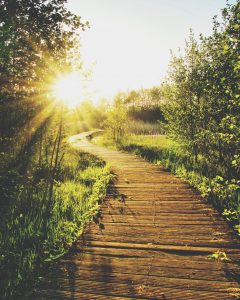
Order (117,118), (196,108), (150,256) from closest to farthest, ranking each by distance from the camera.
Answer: (150,256) → (196,108) → (117,118)

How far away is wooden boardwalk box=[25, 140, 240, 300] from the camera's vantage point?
3.36 meters

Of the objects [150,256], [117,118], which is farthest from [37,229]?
[117,118]

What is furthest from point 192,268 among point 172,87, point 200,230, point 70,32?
point 172,87

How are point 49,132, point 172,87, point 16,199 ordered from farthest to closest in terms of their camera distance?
point 172,87
point 49,132
point 16,199

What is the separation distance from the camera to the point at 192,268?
379 cm

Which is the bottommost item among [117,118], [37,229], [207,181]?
[37,229]

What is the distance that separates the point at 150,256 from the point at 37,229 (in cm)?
227

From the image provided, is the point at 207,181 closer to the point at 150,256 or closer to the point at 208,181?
the point at 208,181

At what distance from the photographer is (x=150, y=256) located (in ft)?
13.7

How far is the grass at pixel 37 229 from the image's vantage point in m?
3.91

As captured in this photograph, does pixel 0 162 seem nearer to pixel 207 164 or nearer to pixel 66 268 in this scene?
pixel 66 268

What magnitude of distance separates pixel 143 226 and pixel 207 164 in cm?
483

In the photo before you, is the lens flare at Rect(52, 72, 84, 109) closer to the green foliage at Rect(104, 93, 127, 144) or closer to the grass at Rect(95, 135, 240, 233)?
the grass at Rect(95, 135, 240, 233)

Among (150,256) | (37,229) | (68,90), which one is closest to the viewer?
(150,256)
